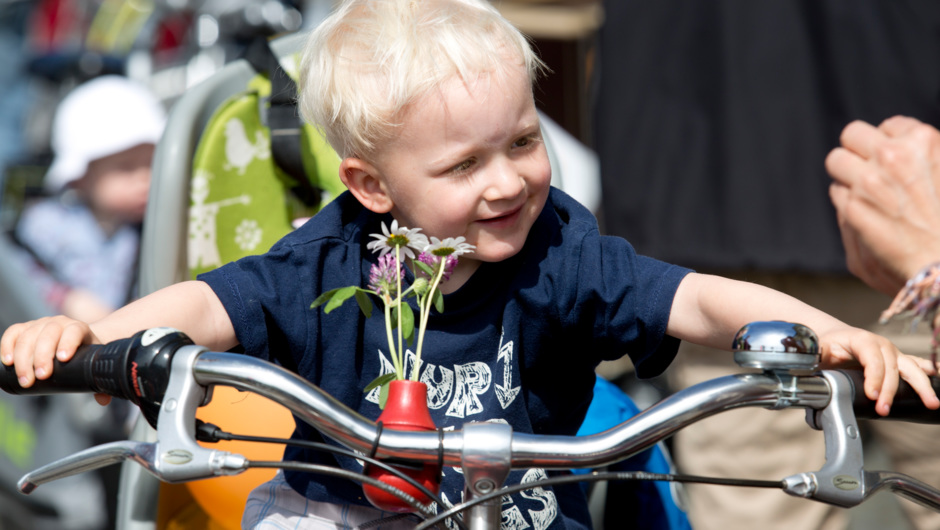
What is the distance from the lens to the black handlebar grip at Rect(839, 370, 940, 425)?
0.94 meters

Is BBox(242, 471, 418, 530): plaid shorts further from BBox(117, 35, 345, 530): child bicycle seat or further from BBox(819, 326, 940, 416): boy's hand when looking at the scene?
BBox(819, 326, 940, 416): boy's hand

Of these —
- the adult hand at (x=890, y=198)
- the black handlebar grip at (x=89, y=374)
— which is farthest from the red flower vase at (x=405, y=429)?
the adult hand at (x=890, y=198)

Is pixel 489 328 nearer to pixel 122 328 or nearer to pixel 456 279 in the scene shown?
pixel 456 279

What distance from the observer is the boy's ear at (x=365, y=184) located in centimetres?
136

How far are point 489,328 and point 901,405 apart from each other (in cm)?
60

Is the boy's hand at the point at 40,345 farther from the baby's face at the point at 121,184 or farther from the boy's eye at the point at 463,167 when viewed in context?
the baby's face at the point at 121,184

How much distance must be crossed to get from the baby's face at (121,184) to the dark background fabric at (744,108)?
6.05 ft

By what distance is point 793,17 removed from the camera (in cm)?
196

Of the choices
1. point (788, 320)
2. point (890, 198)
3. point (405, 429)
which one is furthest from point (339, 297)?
point (890, 198)

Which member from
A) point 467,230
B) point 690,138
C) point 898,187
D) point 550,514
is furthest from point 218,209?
point 898,187

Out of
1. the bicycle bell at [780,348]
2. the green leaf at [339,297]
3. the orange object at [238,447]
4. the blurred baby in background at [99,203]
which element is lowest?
the blurred baby in background at [99,203]

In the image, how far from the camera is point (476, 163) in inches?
49.1

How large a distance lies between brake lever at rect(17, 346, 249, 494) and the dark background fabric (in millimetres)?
1400

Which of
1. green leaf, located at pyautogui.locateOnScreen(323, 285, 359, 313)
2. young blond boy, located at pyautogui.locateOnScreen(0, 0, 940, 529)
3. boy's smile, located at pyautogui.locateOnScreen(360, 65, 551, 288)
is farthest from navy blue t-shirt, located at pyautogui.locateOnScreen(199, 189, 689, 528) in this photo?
green leaf, located at pyautogui.locateOnScreen(323, 285, 359, 313)
